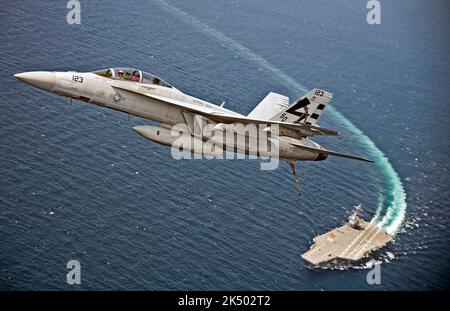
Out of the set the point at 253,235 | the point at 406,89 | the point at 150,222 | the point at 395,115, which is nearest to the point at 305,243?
the point at 253,235

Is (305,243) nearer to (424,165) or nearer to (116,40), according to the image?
(424,165)

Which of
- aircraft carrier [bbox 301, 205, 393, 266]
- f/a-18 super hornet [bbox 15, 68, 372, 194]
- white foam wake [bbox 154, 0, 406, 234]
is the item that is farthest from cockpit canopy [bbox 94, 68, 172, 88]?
white foam wake [bbox 154, 0, 406, 234]

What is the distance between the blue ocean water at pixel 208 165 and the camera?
120625 millimetres

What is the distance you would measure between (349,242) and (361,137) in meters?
30.0

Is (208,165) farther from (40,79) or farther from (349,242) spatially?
(40,79)

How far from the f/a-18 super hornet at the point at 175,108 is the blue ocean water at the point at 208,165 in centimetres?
4590

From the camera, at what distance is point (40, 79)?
69.0 m

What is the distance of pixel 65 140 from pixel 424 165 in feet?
275

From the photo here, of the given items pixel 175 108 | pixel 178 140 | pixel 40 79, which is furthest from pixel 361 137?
pixel 40 79

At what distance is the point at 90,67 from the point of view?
164 metres

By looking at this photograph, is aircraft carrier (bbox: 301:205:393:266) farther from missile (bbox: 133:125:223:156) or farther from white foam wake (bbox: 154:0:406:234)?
missile (bbox: 133:125:223:156)

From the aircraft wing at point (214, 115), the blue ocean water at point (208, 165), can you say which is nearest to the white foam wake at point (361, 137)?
the blue ocean water at point (208, 165)

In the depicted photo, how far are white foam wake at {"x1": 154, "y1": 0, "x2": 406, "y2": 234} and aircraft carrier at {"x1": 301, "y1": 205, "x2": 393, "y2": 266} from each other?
310 centimetres
